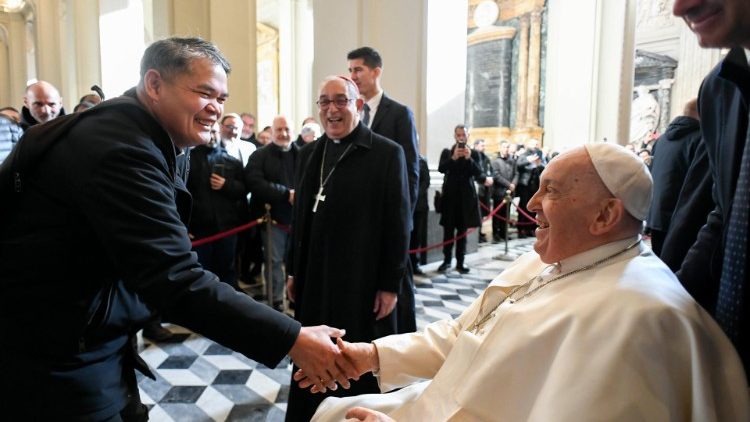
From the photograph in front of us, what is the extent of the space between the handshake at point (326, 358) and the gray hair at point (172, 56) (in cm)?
97

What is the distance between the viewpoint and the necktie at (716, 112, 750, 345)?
1.34 metres

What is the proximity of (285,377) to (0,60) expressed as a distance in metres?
25.6

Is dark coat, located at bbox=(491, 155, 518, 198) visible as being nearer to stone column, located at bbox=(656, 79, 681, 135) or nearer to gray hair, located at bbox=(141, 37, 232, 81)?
gray hair, located at bbox=(141, 37, 232, 81)

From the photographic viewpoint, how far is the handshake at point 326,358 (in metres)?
1.72

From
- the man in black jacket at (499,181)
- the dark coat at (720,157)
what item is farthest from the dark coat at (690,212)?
the man in black jacket at (499,181)

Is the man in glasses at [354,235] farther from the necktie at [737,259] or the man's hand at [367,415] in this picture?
the necktie at [737,259]

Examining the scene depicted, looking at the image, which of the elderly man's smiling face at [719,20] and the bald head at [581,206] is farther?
the bald head at [581,206]

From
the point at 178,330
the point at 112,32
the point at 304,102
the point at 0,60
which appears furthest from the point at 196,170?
the point at 0,60

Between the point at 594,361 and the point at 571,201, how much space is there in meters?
0.52

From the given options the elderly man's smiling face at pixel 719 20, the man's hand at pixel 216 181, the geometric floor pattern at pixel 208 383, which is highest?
the elderly man's smiling face at pixel 719 20

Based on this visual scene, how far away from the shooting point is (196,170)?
4.95 meters

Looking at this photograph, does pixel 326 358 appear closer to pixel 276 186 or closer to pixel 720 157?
pixel 720 157

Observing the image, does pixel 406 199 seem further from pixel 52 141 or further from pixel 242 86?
pixel 242 86

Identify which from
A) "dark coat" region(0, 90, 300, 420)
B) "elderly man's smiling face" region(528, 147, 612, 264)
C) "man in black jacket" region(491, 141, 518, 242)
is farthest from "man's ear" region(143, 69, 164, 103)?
"man in black jacket" region(491, 141, 518, 242)
